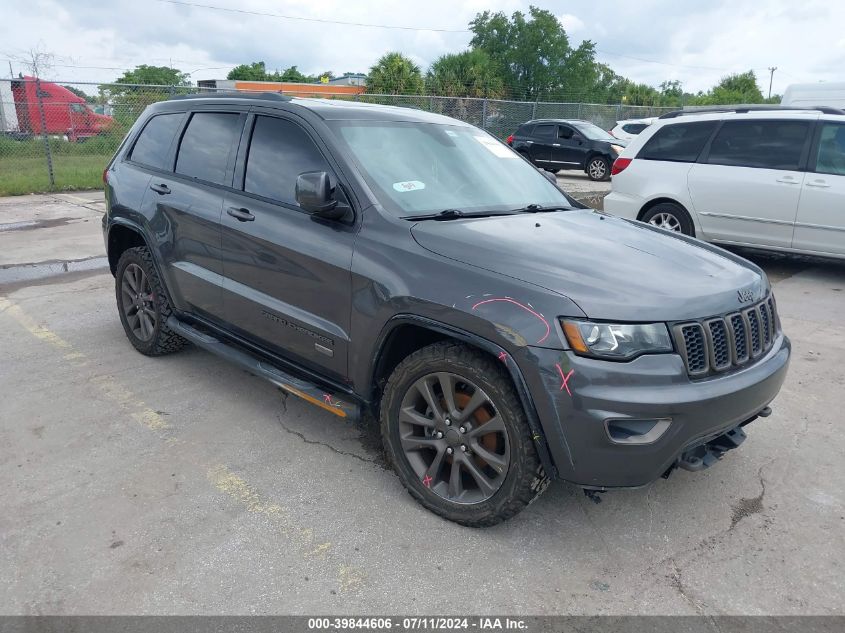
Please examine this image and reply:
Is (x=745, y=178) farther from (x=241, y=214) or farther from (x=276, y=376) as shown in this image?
(x=276, y=376)

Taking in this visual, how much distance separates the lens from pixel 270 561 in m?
2.76

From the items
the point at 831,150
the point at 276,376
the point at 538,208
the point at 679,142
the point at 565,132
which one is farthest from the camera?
the point at 565,132

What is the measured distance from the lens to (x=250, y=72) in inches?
3014

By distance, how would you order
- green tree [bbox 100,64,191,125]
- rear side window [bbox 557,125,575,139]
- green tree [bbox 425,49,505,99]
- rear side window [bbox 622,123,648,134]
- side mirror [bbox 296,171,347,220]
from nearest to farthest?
side mirror [bbox 296,171,347,220] → green tree [bbox 100,64,191,125] → rear side window [bbox 557,125,575,139] → rear side window [bbox 622,123,648,134] → green tree [bbox 425,49,505,99]

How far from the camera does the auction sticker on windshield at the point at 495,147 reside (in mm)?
4160

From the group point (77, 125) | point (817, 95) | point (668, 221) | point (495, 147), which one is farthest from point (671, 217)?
point (77, 125)

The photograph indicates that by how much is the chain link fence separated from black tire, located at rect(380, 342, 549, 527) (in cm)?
955

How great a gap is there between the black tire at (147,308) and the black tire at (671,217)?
223 inches

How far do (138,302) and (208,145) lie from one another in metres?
1.35

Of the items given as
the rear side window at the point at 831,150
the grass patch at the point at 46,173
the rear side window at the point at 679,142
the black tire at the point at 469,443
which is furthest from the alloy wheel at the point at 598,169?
Answer: the black tire at the point at 469,443

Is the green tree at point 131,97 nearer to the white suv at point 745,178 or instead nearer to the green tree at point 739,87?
the white suv at point 745,178

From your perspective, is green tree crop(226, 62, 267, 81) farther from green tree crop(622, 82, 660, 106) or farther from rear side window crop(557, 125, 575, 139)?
rear side window crop(557, 125, 575, 139)

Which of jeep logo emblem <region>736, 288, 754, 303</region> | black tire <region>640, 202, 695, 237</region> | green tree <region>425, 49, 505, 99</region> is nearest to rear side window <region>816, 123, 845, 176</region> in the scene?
black tire <region>640, 202, 695, 237</region>

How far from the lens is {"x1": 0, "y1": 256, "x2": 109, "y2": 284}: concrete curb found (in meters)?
7.16
